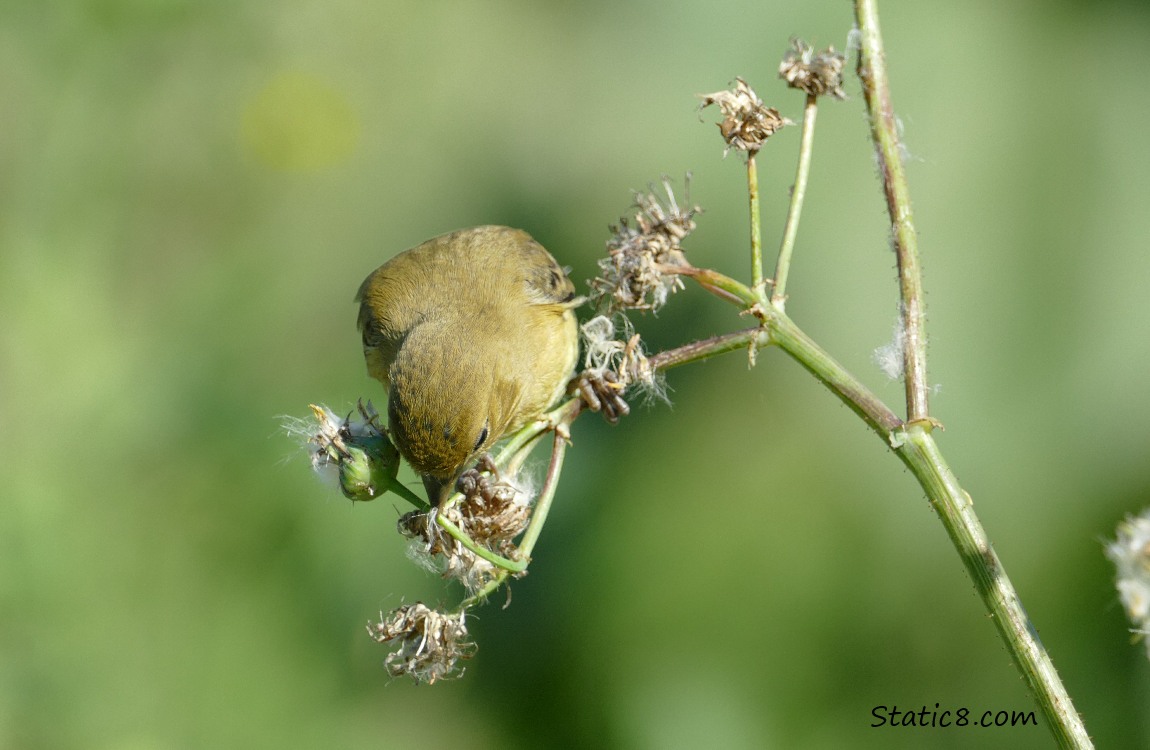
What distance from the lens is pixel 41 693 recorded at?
412cm

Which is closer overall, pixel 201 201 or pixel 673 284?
pixel 673 284

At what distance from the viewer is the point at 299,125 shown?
680 centimetres

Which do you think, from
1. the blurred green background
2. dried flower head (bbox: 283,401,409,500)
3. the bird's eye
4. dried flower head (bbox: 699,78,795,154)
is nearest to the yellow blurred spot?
the blurred green background

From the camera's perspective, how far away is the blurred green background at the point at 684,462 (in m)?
4.34

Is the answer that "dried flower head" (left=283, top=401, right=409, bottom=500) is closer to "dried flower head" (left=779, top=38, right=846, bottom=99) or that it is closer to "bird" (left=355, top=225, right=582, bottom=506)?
"bird" (left=355, top=225, right=582, bottom=506)

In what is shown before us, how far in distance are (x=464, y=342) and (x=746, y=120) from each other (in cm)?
135

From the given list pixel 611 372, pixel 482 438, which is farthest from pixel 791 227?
pixel 482 438

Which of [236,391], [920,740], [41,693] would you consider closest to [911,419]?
[920,740]

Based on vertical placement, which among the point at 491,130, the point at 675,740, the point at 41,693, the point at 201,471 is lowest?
the point at 675,740

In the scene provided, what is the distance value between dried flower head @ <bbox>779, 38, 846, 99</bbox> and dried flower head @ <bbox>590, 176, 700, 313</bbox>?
367 millimetres

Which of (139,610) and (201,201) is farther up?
(201,201)

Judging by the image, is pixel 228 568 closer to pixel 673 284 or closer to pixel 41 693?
pixel 41 693

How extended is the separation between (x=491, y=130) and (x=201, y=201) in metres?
1.75

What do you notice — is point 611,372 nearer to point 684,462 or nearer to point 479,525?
point 479,525
